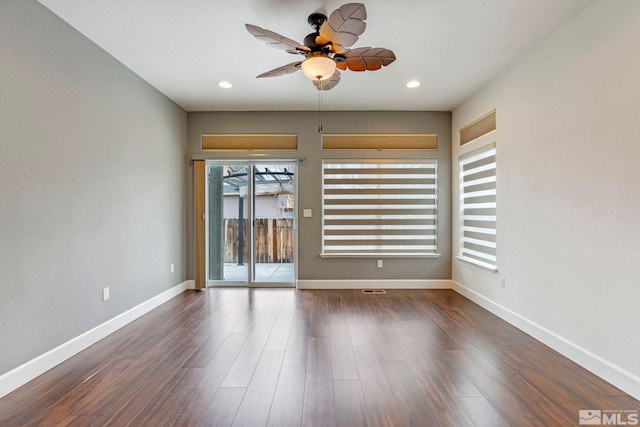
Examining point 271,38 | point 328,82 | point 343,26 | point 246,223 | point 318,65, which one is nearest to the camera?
point 343,26

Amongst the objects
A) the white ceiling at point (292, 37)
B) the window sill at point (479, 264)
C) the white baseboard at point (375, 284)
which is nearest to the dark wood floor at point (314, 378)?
the window sill at point (479, 264)

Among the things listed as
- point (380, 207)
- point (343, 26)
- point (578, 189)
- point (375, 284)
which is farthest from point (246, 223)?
point (578, 189)

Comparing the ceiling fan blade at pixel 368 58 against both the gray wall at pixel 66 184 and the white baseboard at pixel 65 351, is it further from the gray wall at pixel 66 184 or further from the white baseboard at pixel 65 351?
the white baseboard at pixel 65 351

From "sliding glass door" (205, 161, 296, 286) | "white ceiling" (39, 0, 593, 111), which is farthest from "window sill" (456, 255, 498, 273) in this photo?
"sliding glass door" (205, 161, 296, 286)

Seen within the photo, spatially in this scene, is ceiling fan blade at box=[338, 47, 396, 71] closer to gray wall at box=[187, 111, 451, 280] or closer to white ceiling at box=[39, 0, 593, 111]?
white ceiling at box=[39, 0, 593, 111]

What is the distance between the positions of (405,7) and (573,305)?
2.86m

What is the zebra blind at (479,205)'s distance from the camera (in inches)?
159

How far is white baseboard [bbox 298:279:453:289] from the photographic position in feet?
16.9

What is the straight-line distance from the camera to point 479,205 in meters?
4.37

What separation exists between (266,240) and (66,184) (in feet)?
9.72

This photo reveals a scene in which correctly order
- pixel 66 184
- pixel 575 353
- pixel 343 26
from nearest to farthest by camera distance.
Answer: pixel 343 26
pixel 575 353
pixel 66 184

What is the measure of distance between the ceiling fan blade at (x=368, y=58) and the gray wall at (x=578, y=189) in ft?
5.25

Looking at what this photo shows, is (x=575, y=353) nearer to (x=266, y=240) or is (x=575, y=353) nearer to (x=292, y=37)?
(x=292, y=37)

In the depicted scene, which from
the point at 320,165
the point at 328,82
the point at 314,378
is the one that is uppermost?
the point at 328,82
